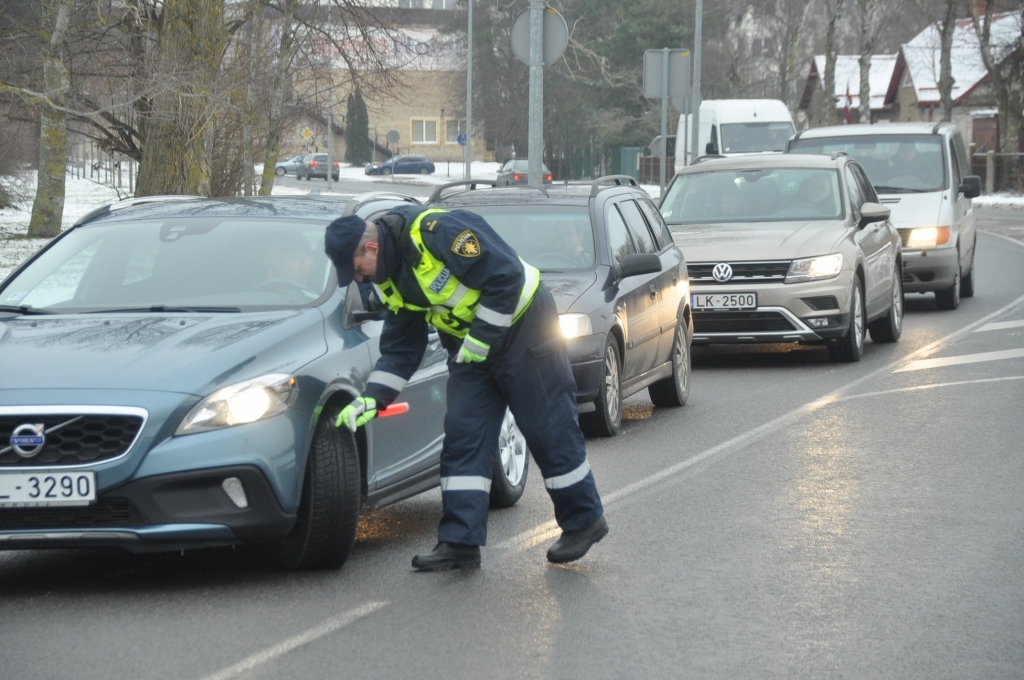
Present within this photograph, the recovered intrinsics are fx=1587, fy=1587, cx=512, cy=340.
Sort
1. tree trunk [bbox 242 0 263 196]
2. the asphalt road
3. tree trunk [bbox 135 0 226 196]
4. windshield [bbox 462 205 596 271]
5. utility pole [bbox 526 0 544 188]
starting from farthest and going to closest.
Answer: tree trunk [bbox 242 0 263 196]
tree trunk [bbox 135 0 226 196]
utility pole [bbox 526 0 544 188]
windshield [bbox 462 205 596 271]
the asphalt road

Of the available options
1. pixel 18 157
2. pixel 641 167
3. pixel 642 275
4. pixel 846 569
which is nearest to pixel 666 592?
pixel 846 569

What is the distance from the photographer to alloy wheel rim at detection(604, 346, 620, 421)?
9.70 metres

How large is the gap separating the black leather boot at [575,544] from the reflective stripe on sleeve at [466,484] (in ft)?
1.21

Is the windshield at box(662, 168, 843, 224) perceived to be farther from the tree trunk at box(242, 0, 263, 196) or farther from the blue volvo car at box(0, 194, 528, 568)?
the tree trunk at box(242, 0, 263, 196)

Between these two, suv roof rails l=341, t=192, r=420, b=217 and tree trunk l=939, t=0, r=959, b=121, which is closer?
suv roof rails l=341, t=192, r=420, b=217

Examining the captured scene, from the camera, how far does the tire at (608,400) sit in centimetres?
964

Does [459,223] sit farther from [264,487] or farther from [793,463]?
[793,463]

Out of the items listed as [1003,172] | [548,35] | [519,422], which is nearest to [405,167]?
[1003,172]

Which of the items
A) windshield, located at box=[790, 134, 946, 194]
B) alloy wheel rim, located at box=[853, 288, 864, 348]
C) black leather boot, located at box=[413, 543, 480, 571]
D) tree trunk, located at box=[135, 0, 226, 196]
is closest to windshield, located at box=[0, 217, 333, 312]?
black leather boot, located at box=[413, 543, 480, 571]

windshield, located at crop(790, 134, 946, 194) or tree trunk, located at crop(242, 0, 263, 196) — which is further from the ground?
tree trunk, located at crop(242, 0, 263, 196)

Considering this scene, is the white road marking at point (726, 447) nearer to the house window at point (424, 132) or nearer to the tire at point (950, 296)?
the tire at point (950, 296)

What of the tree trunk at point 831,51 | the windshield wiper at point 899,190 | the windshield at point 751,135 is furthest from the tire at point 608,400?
the tree trunk at point 831,51

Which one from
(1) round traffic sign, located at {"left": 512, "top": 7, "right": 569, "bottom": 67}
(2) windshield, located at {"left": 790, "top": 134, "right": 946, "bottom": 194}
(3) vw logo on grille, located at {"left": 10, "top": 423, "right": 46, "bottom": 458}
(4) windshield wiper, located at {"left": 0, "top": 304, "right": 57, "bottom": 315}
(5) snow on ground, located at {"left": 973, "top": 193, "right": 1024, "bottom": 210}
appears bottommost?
(3) vw logo on grille, located at {"left": 10, "top": 423, "right": 46, "bottom": 458}

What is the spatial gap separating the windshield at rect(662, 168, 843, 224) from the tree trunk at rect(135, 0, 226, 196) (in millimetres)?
7470
